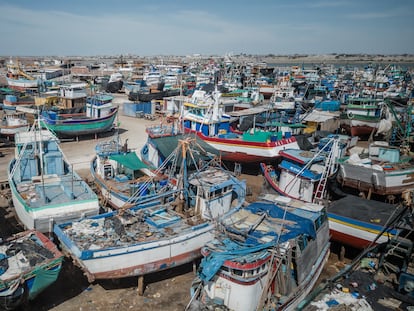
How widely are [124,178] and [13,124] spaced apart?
17496 mm

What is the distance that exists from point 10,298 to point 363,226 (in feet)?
41.2

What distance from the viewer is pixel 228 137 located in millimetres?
24344

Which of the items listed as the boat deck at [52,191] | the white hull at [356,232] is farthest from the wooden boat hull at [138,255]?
the white hull at [356,232]

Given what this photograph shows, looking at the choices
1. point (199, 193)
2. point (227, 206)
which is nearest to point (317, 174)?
point (227, 206)

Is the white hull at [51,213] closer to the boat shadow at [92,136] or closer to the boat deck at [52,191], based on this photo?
the boat deck at [52,191]

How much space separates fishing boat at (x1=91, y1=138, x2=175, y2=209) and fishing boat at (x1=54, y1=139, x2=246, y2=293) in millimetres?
822

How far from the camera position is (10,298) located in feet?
31.7

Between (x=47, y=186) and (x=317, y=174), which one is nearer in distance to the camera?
(x=47, y=186)

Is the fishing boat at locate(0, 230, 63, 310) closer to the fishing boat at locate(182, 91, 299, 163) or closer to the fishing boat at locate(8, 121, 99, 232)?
the fishing boat at locate(8, 121, 99, 232)

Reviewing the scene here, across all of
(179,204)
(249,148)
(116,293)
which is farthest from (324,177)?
(116,293)

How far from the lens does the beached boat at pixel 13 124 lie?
28.3 meters

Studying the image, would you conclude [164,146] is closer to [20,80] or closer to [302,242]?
[302,242]

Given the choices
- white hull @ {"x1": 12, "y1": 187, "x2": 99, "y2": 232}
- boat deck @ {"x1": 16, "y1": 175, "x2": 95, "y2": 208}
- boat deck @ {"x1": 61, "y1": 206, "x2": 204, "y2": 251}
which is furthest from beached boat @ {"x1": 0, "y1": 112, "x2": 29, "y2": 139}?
boat deck @ {"x1": 61, "y1": 206, "x2": 204, "y2": 251}

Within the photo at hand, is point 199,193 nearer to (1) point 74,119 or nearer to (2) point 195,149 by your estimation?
(2) point 195,149
